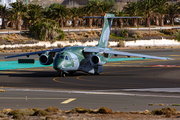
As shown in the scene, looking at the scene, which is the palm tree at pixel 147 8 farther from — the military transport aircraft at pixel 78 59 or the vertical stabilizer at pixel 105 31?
the military transport aircraft at pixel 78 59

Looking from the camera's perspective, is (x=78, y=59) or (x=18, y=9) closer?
(x=78, y=59)

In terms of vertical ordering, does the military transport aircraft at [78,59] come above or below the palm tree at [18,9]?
below

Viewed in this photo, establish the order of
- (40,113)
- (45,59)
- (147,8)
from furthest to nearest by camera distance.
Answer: (147,8), (45,59), (40,113)

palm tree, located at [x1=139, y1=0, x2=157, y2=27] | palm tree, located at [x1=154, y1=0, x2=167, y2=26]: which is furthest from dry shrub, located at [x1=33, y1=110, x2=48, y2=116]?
palm tree, located at [x1=154, y1=0, x2=167, y2=26]

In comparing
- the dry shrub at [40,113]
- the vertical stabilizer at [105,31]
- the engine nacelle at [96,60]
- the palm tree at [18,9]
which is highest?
the palm tree at [18,9]

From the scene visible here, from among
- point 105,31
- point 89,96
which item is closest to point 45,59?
point 105,31

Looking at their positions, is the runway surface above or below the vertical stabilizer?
below

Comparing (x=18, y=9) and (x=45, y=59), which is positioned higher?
(x=18, y=9)

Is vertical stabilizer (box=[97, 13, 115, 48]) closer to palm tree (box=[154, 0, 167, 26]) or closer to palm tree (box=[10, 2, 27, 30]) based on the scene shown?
palm tree (box=[10, 2, 27, 30])

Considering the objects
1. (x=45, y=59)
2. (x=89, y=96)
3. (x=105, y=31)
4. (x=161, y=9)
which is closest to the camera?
(x=89, y=96)

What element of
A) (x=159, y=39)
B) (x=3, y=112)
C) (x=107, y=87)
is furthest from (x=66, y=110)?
(x=159, y=39)

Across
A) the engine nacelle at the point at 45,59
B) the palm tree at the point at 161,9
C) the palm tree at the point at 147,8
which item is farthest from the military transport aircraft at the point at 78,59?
the palm tree at the point at 161,9

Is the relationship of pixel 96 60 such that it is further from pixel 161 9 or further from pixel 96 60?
pixel 161 9

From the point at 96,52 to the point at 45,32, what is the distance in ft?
180
